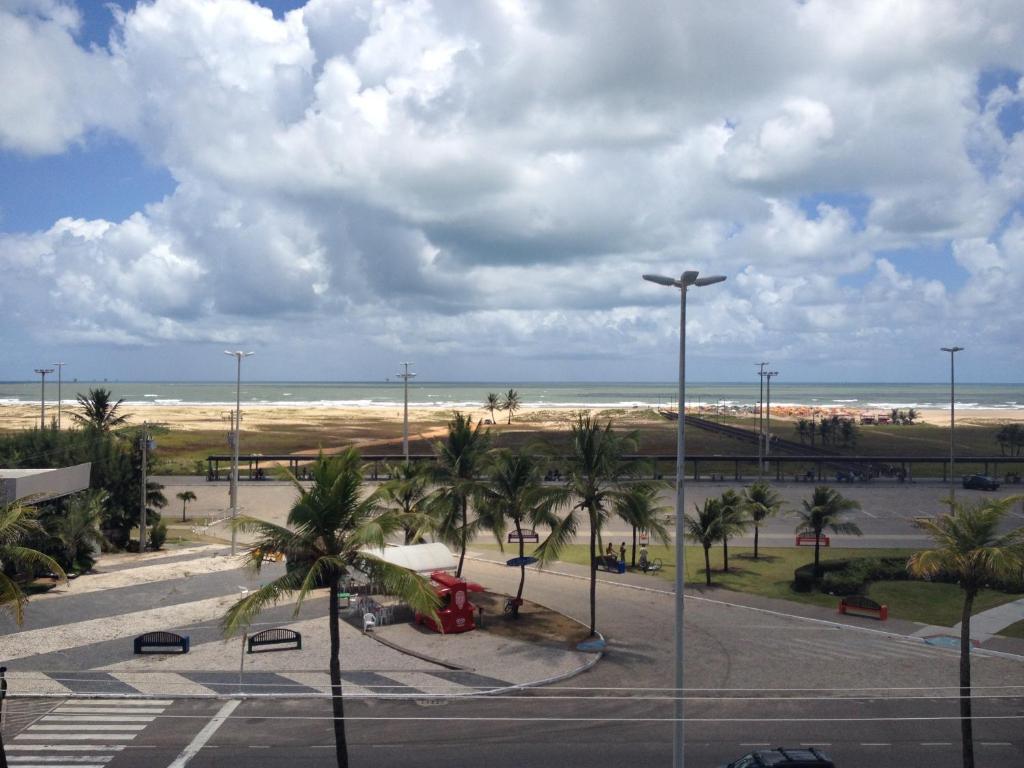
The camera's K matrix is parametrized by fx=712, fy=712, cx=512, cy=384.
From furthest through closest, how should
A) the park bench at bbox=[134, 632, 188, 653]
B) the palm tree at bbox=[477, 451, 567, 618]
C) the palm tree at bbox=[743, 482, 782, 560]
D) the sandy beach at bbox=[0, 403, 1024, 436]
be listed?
1. the sandy beach at bbox=[0, 403, 1024, 436]
2. the palm tree at bbox=[743, 482, 782, 560]
3. the palm tree at bbox=[477, 451, 567, 618]
4. the park bench at bbox=[134, 632, 188, 653]

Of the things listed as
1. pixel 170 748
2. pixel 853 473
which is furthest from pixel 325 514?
pixel 853 473

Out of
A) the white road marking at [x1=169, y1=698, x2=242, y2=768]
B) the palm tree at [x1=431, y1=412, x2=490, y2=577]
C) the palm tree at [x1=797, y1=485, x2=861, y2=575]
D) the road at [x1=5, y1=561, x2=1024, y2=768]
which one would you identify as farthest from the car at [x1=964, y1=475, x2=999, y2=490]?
the white road marking at [x1=169, y1=698, x2=242, y2=768]

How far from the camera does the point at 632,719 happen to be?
16.7 meters

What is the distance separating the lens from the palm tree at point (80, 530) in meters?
29.8

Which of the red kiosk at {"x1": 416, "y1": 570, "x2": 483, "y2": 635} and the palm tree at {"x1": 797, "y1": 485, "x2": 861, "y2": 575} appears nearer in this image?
the red kiosk at {"x1": 416, "y1": 570, "x2": 483, "y2": 635}

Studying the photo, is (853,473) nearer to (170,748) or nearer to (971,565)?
(971,565)

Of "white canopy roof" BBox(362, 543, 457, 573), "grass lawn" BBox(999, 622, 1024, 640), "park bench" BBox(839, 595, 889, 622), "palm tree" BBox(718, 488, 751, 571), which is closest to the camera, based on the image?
"grass lawn" BBox(999, 622, 1024, 640)

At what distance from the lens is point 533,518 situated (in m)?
22.7

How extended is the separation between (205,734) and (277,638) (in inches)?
234

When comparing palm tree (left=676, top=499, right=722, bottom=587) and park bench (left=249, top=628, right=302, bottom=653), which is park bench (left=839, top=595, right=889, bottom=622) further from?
park bench (left=249, top=628, right=302, bottom=653)

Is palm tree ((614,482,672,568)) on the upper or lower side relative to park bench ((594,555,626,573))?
upper

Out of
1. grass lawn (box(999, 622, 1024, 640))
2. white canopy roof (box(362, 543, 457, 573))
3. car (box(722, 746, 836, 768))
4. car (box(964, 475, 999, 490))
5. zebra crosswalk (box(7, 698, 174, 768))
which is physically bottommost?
zebra crosswalk (box(7, 698, 174, 768))

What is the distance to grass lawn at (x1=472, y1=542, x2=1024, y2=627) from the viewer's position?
26672mm

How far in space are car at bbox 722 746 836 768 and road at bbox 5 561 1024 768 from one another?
1.48 metres
